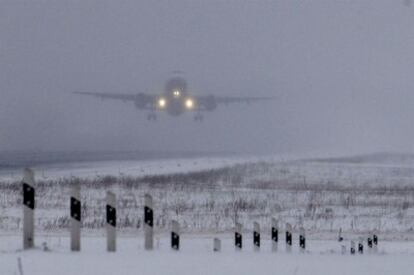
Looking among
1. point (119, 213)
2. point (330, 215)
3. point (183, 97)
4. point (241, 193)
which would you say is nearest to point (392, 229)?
point (330, 215)

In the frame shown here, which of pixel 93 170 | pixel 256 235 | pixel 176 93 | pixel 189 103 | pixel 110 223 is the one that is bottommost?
pixel 256 235

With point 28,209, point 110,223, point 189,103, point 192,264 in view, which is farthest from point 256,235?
point 189,103

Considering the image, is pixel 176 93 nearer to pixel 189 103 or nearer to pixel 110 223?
pixel 189 103

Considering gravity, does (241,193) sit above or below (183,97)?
below

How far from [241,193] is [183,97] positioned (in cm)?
4481

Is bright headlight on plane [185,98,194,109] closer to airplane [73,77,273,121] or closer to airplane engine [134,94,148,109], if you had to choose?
airplane [73,77,273,121]

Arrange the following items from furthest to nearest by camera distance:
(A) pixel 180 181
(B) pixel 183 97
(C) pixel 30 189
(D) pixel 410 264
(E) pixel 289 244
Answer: (B) pixel 183 97 → (A) pixel 180 181 → (E) pixel 289 244 → (C) pixel 30 189 → (D) pixel 410 264

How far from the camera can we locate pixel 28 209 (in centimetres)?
834

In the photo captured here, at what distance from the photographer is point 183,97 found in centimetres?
7275

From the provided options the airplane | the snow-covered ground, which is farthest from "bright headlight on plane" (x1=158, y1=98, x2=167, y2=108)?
the snow-covered ground

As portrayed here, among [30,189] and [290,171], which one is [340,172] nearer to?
[290,171]

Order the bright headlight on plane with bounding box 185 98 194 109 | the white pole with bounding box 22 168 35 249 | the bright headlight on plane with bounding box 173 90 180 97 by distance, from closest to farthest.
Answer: the white pole with bounding box 22 168 35 249 → the bright headlight on plane with bounding box 173 90 180 97 → the bright headlight on plane with bounding box 185 98 194 109

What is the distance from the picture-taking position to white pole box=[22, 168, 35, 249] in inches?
322

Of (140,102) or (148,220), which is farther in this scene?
(140,102)
